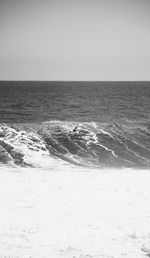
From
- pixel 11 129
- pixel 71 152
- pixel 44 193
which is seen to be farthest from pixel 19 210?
pixel 11 129

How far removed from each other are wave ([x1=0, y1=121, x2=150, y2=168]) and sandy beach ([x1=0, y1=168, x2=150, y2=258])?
4.89 metres

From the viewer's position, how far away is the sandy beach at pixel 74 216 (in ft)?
26.4

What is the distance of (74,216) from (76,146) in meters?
14.2

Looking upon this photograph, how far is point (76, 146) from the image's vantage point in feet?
79.9

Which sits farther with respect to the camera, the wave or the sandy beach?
the wave

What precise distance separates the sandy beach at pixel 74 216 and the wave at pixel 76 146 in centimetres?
489

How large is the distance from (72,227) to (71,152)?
44.6ft

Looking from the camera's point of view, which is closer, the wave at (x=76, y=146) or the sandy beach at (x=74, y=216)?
the sandy beach at (x=74, y=216)

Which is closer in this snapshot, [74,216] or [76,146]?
[74,216]

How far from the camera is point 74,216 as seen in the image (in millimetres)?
10273

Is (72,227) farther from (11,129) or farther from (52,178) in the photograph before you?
(11,129)

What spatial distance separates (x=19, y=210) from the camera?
10.6m

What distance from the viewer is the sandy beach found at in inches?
317

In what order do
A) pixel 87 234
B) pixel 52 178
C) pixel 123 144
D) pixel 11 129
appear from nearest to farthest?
pixel 87 234 → pixel 52 178 → pixel 123 144 → pixel 11 129
